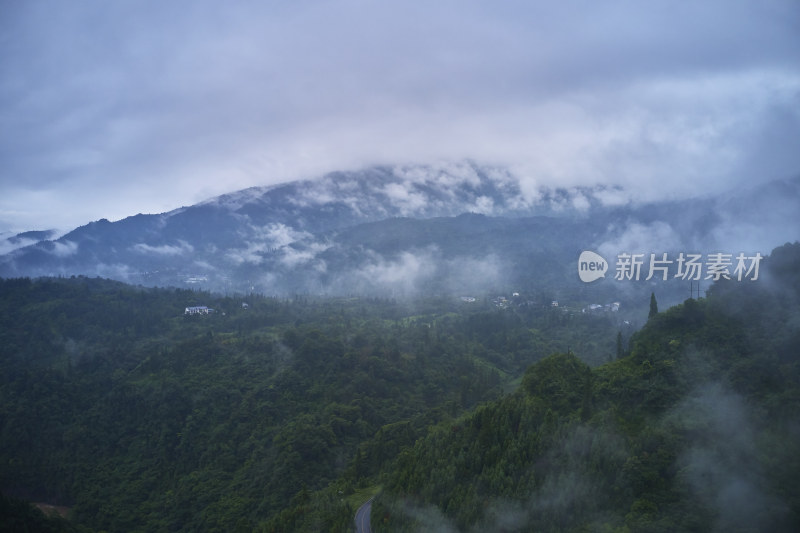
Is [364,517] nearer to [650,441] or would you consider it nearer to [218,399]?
[650,441]

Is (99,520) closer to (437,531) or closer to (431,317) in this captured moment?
(437,531)

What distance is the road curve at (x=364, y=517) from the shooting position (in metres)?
27.8

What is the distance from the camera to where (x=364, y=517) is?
29.4 m

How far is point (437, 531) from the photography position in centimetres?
2394

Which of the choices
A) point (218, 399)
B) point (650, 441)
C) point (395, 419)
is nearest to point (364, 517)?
point (650, 441)

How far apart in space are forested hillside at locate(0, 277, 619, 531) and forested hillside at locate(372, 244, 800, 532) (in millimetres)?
7872

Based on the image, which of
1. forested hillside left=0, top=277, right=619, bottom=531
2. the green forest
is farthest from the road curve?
the green forest

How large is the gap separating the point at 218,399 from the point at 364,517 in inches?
1215

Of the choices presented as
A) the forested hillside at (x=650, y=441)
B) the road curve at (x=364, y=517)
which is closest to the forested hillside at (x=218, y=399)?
the road curve at (x=364, y=517)

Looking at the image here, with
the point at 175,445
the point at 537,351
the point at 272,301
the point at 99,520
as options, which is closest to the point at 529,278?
the point at 537,351

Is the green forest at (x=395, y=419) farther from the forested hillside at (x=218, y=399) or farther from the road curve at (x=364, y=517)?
the road curve at (x=364, y=517)

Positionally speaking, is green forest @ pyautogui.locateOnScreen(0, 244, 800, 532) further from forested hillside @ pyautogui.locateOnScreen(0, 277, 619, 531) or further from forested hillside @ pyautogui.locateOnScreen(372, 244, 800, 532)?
forested hillside @ pyautogui.locateOnScreen(0, 277, 619, 531)

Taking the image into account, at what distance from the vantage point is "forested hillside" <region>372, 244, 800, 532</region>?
20516 millimetres

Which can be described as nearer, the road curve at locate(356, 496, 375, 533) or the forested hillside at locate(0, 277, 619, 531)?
the road curve at locate(356, 496, 375, 533)
